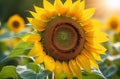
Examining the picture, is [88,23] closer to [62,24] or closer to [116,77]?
[62,24]

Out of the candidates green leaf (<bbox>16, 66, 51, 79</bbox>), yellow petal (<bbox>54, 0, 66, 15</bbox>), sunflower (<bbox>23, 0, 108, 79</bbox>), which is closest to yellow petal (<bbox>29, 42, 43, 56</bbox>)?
sunflower (<bbox>23, 0, 108, 79</bbox>)

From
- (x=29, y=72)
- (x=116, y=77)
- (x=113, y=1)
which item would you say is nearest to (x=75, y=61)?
(x=29, y=72)

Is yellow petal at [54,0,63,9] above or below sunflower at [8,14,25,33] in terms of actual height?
above

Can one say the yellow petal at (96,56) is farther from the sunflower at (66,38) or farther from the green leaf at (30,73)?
the green leaf at (30,73)

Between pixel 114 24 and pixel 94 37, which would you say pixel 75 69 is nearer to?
pixel 94 37

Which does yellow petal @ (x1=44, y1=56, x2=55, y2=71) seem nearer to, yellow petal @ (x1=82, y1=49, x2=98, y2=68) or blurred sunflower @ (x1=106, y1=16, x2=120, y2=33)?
yellow petal @ (x1=82, y1=49, x2=98, y2=68)

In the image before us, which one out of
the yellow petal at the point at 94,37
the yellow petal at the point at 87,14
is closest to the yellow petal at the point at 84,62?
the yellow petal at the point at 94,37

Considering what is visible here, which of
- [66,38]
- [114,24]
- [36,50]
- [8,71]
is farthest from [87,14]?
[114,24]
